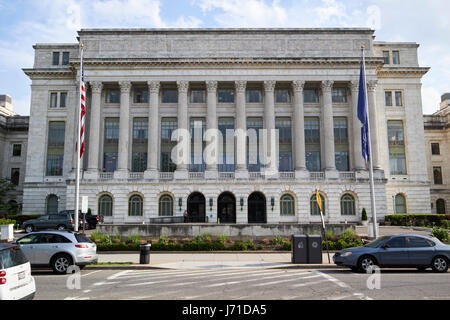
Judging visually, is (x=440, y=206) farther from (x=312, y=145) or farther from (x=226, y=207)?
(x=226, y=207)

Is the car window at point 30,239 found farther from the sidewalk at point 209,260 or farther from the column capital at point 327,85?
the column capital at point 327,85

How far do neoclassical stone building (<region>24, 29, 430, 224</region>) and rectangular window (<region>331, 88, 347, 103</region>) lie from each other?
5.2 inches

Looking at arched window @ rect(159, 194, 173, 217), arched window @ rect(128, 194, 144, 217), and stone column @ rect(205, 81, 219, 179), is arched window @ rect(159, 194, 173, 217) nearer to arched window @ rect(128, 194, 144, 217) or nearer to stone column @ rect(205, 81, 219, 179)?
arched window @ rect(128, 194, 144, 217)

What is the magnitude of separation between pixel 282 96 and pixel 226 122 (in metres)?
8.33

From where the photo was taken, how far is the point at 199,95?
48750mm

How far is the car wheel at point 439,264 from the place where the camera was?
15344mm

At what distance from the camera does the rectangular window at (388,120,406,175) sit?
49.1 m

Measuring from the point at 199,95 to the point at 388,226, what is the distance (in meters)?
28.1

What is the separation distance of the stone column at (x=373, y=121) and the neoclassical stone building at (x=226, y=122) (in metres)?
0.16

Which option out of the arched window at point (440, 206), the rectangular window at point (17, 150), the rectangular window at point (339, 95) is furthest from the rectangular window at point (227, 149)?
the rectangular window at point (17, 150)

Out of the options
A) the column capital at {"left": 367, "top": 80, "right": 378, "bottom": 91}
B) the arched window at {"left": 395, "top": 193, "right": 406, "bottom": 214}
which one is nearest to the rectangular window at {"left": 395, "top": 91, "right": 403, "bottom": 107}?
the column capital at {"left": 367, "top": 80, "right": 378, "bottom": 91}

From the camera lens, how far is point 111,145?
47.6 metres

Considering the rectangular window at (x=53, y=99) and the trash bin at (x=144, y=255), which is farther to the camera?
the rectangular window at (x=53, y=99)
